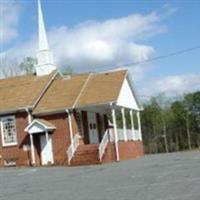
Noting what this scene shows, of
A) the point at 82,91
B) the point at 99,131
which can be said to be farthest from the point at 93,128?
the point at 82,91

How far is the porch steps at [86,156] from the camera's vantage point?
35.8 m

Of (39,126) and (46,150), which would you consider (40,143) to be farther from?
(39,126)

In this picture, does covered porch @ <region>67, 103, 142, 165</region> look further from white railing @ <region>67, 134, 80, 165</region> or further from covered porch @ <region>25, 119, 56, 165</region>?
covered porch @ <region>25, 119, 56, 165</region>

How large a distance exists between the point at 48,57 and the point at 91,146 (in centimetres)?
1106

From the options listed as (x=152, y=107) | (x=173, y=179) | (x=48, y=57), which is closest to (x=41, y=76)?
(x=48, y=57)

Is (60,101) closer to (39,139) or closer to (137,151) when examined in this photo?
(39,139)

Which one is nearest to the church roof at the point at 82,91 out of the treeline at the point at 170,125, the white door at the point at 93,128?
the white door at the point at 93,128

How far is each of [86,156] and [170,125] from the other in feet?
144

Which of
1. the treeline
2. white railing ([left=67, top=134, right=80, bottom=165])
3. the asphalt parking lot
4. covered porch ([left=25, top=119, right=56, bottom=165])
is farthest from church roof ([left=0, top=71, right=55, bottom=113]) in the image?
the treeline

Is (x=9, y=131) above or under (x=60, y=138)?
above

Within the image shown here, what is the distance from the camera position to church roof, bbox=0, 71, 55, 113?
40.0m

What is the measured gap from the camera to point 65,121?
38.5 metres

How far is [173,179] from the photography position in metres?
18.9

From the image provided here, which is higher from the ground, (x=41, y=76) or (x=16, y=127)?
(x=41, y=76)
